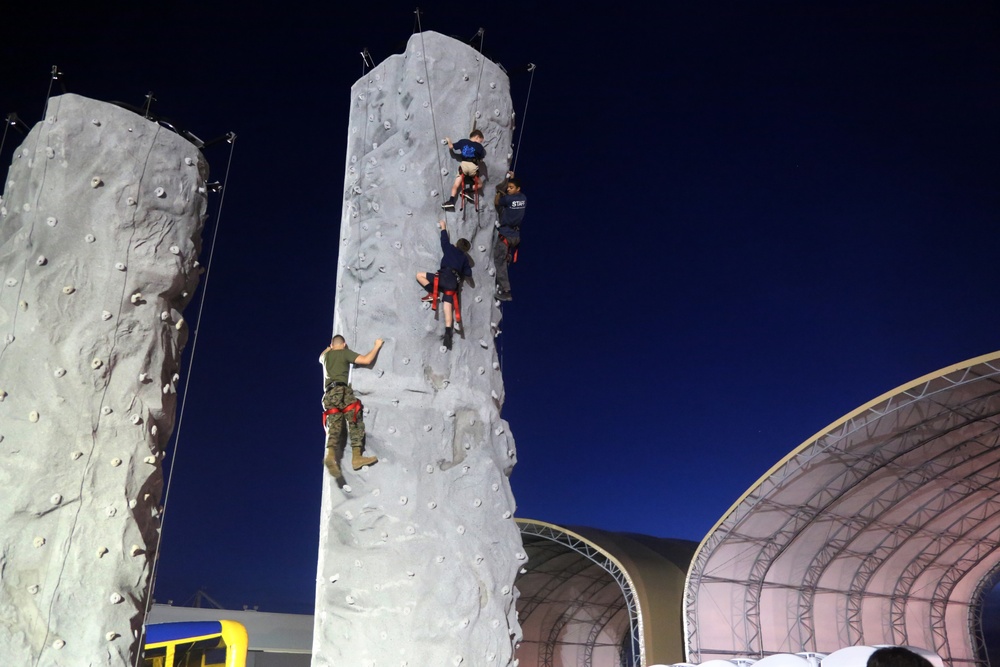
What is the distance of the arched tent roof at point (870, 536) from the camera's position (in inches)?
851

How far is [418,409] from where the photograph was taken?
8.34 meters

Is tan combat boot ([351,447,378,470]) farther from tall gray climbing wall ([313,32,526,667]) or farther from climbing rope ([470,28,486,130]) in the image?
climbing rope ([470,28,486,130])

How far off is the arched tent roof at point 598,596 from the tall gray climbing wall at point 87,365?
18.9m

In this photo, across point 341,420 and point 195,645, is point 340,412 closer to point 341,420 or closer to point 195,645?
point 341,420

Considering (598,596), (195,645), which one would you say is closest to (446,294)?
(195,645)

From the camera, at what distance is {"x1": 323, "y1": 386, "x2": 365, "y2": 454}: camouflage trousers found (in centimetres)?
791

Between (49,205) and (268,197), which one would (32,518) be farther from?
(268,197)

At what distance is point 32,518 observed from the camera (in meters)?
6.53

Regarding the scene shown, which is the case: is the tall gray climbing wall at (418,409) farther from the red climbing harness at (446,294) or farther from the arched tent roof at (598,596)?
the arched tent roof at (598,596)

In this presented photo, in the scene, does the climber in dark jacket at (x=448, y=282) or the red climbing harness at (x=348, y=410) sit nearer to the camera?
the red climbing harness at (x=348, y=410)

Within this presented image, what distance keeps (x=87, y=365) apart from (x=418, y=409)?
9.71 feet

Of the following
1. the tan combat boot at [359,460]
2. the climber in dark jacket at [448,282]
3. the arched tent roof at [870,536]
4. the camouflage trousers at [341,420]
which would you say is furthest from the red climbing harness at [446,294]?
the arched tent roof at [870,536]

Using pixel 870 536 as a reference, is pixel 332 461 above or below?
below

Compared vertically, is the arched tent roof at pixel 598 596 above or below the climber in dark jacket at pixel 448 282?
below
